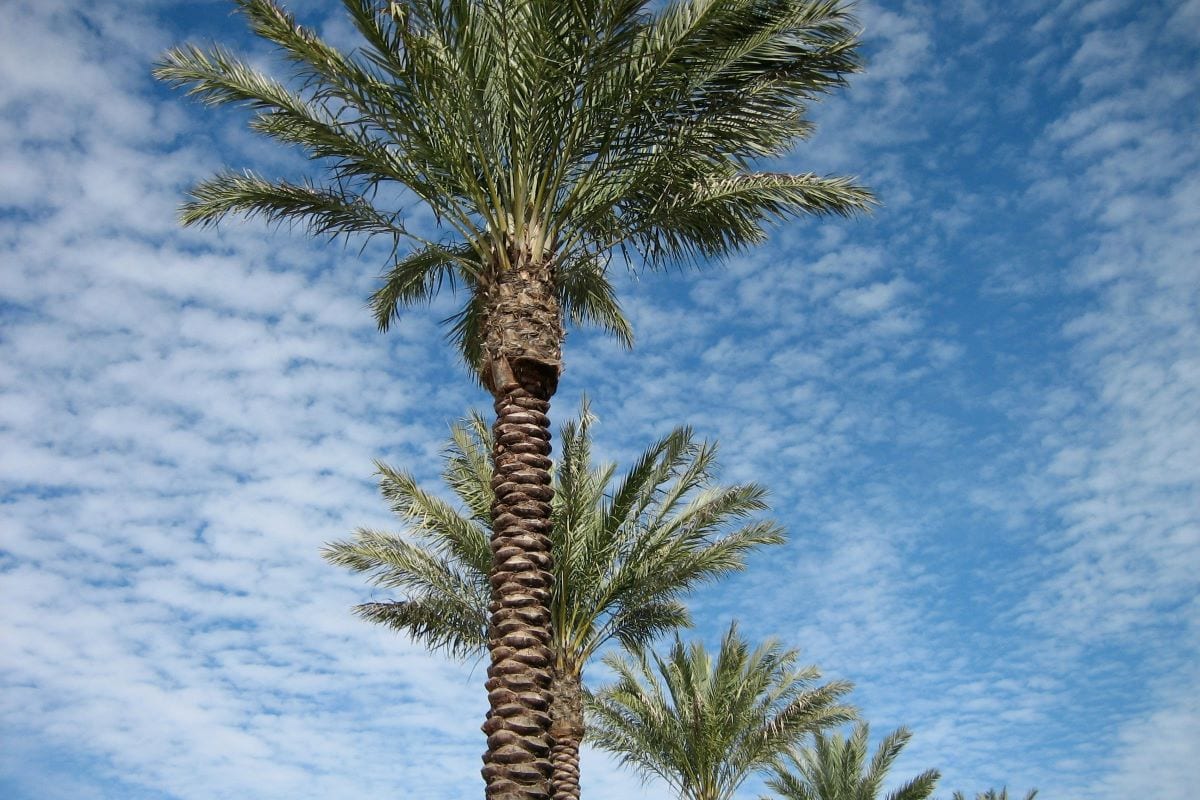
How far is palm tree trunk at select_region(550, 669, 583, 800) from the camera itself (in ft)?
52.5

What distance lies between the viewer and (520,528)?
8875 millimetres

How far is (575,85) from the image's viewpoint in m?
9.66

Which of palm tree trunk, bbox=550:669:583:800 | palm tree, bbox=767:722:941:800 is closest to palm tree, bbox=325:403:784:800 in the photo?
palm tree trunk, bbox=550:669:583:800

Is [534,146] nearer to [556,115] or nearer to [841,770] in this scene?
[556,115]

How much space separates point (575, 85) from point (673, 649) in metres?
12.8

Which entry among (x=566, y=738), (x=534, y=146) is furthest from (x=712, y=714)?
(x=534, y=146)

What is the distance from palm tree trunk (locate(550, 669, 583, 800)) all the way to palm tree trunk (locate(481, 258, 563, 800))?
7698 mm

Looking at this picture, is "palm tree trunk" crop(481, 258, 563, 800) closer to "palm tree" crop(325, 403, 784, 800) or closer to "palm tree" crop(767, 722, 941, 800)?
"palm tree" crop(325, 403, 784, 800)

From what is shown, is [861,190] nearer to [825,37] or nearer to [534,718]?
[825,37]

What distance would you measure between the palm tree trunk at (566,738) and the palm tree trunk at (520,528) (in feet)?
25.3

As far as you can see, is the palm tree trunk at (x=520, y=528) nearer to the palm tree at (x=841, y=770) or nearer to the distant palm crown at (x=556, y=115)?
the distant palm crown at (x=556, y=115)

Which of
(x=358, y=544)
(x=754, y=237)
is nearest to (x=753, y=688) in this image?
(x=358, y=544)

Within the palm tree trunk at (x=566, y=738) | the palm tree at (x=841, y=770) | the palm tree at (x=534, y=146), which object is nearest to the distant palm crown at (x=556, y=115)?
the palm tree at (x=534, y=146)

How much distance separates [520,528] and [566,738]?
27.4 feet
